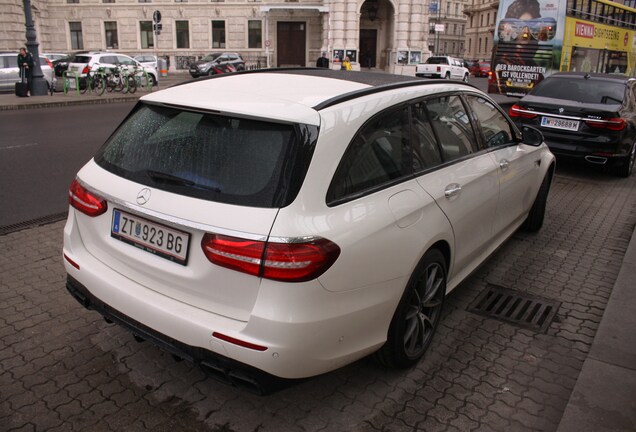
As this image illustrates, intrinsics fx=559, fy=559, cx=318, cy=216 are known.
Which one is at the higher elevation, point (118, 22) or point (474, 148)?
point (118, 22)

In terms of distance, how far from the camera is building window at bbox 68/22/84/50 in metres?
50.1

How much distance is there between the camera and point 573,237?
6242 millimetres

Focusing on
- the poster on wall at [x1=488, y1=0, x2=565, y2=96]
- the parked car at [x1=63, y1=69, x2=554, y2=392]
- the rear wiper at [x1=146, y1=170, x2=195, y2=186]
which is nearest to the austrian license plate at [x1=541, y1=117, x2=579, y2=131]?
the parked car at [x1=63, y1=69, x2=554, y2=392]

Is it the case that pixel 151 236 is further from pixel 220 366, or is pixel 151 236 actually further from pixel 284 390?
pixel 284 390

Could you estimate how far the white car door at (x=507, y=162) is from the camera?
4.44 metres

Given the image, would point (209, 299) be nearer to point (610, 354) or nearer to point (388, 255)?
point (388, 255)

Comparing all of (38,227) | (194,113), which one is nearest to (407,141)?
(194,113)

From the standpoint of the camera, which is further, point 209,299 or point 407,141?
point 407,141

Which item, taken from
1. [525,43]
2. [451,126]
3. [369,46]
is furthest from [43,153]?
[369,46]

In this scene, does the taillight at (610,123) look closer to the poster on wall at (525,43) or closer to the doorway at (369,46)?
the poster on wall at (525,43)

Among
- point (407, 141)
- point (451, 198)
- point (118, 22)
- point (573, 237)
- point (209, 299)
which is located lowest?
point (573, 237)

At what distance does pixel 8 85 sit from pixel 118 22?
29624mm

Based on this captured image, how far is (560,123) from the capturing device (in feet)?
29.7

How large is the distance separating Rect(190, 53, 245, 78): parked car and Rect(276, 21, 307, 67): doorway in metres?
12.2
